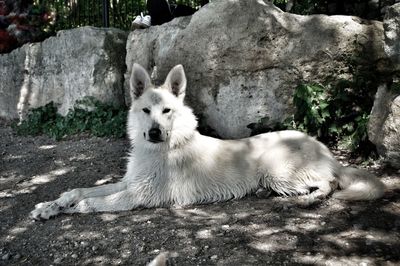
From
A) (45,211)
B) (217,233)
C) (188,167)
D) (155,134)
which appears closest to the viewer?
(217,233)

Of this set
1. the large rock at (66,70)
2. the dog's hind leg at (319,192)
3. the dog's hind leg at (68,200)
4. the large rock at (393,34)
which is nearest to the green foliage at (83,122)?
the large rock at (66,70)

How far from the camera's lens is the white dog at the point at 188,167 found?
4805 mm

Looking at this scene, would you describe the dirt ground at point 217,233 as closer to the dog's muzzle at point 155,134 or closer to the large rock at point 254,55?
the dog's muzzle at point 155,134

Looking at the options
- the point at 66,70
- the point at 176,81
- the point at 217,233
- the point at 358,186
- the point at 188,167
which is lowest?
the point at 217,233

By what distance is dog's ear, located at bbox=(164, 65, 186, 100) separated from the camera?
511cm

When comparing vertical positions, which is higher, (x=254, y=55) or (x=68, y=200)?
(x=254, y=55)

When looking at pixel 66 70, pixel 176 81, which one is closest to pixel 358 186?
pixel 176 81

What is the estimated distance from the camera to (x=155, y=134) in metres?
4.72

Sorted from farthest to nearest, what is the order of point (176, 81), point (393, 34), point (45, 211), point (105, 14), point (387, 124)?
point (105, 14) → point (393, 34) → point (387, 124) → point (176, 81) → point (45, 211)

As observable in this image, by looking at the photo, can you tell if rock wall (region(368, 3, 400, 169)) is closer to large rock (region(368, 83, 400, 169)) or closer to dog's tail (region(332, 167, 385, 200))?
large rock (region(368, 83, 400, 169))

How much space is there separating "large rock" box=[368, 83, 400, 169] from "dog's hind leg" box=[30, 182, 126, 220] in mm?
3049

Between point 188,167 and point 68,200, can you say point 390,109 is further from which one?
point 68,200

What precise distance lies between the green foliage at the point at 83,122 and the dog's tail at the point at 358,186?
144 inches

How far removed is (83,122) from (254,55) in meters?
3.14
